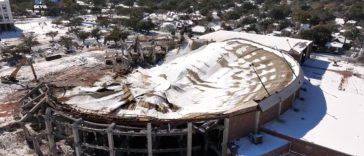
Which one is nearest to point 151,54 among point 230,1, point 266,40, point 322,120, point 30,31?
point 266,40

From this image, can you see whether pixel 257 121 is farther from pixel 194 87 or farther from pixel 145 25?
pixel 145 25

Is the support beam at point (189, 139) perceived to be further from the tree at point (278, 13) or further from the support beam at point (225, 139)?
the tree at point (278, 13)

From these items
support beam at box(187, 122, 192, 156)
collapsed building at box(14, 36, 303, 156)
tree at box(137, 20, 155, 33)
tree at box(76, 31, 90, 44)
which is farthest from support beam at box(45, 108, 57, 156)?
tree at box(137, 20, 155, 33)

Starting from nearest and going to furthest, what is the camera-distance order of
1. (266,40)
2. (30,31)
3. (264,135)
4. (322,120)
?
(264,135), (322,120), (266,40), (30,31)

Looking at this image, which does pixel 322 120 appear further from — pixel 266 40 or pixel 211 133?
pixel 266 40

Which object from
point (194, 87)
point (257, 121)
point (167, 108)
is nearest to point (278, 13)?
point (194, 87)

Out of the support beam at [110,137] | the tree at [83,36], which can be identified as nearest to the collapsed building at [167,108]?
the support beam at [110,137]

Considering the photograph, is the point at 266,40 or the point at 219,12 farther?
the point at 219,12

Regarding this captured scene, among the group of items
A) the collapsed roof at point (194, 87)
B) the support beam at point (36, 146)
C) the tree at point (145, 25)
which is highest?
the tree at point (145, 25)
